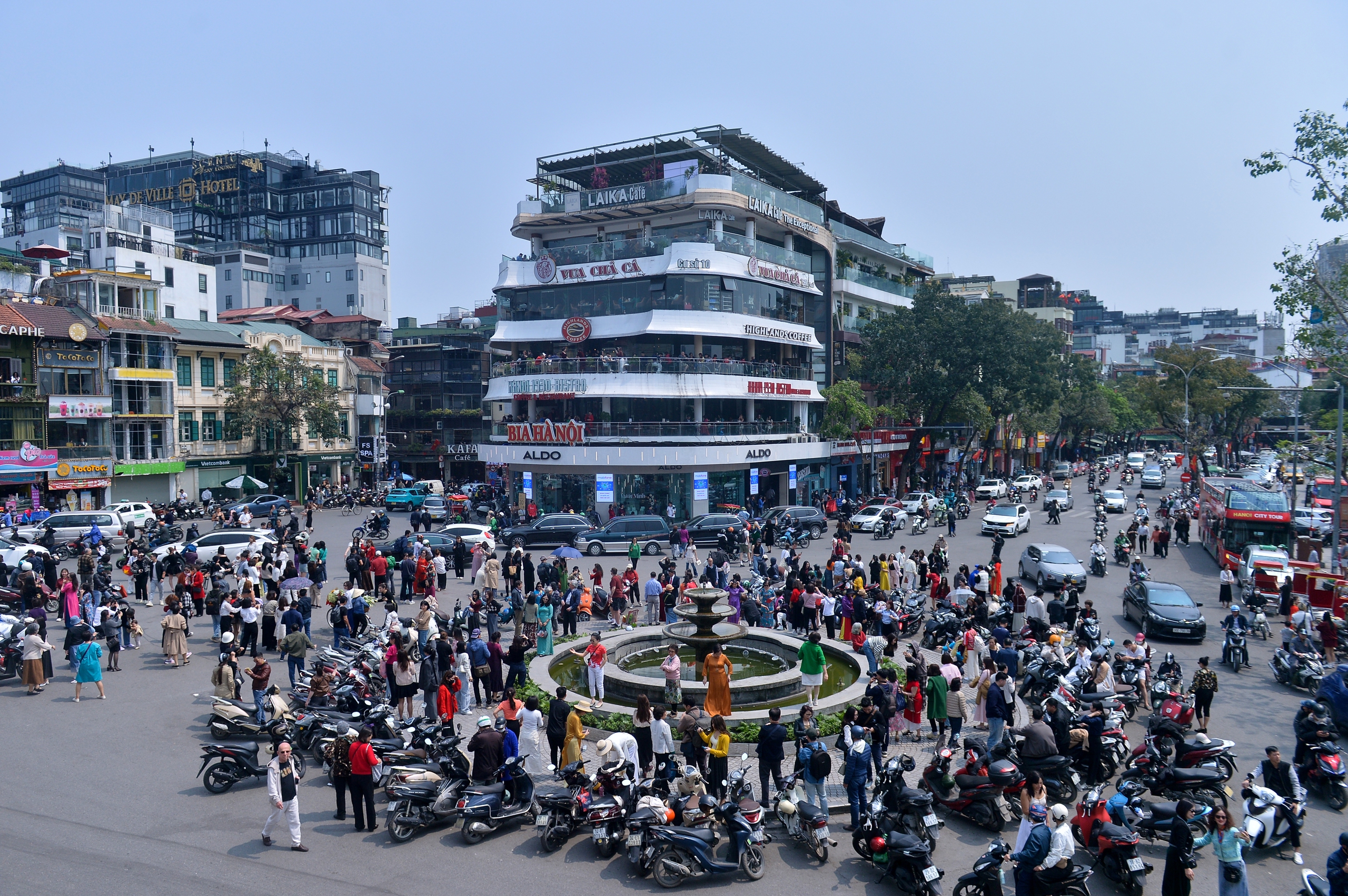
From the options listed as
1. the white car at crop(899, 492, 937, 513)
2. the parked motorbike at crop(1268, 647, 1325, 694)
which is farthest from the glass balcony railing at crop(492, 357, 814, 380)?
the parked motorbike at crop(1268, 647, 1325, 694)

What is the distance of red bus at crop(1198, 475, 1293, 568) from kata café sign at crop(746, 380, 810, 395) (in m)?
21.9

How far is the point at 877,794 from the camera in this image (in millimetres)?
11297

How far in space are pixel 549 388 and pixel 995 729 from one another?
110 feet

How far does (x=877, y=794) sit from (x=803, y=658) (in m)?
4.29

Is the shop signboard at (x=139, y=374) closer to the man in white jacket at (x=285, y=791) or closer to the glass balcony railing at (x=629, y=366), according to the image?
the glass balcony railing at (x=629, y=366)

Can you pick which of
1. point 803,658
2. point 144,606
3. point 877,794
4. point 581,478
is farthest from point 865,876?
point 581,478

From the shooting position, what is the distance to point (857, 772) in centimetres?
1146

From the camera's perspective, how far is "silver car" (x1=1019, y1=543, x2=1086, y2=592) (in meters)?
26.5

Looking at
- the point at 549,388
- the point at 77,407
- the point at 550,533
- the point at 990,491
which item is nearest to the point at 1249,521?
the point at 990,491

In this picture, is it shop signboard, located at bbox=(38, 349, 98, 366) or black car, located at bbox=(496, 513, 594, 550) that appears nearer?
black car, located at bbox=(496, 513, 594, 550)

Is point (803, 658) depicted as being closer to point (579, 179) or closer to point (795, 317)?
point (795, 317)

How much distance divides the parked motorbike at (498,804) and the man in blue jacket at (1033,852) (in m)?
5.98

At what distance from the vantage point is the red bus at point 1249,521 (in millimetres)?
30641

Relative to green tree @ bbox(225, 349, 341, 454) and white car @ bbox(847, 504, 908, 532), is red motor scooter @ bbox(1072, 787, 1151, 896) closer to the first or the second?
white car @ bbox(847, 504, 908, 532)
